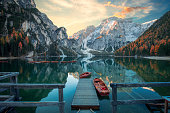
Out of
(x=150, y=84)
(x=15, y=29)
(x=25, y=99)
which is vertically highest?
(x=15, y=29)

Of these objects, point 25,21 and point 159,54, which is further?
point 25,21

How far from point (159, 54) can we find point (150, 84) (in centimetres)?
12694

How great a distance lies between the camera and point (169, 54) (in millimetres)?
95938

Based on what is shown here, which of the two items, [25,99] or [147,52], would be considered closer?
[25,99]

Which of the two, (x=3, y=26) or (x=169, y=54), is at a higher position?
(x=3, y=26)

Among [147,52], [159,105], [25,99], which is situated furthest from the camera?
[147,52]

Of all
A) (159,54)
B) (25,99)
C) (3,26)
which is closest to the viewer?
(25,99)

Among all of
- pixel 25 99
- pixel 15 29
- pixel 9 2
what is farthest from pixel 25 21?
pixel 25 99

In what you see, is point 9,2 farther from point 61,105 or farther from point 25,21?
point 61,105

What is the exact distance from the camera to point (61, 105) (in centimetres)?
735

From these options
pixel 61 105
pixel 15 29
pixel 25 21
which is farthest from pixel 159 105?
pixel 25 21

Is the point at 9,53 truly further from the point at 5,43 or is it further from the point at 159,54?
the point at 159,54

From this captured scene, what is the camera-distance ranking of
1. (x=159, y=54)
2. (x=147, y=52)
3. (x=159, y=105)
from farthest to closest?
(x=147, y=52)
(x=159, y=54)
(x=159, y=105)

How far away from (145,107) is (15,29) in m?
197
